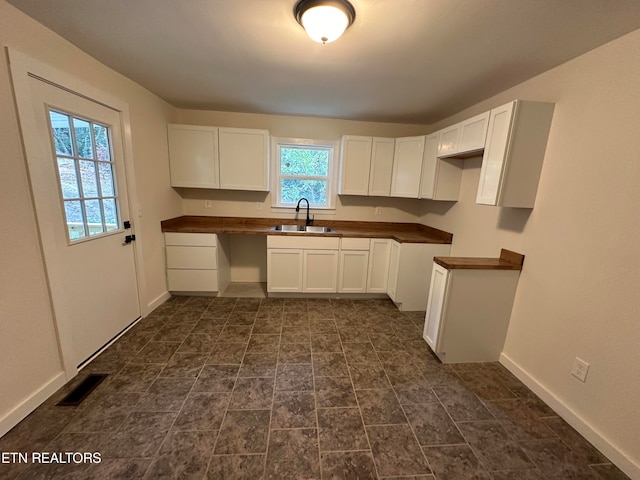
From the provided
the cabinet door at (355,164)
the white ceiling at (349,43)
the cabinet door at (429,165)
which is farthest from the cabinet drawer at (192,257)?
the cabinet door at (429,165)

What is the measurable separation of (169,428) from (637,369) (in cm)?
253

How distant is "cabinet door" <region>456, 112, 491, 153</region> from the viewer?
2.02m

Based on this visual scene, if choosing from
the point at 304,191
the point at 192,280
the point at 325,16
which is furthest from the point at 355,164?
the point at 192,280

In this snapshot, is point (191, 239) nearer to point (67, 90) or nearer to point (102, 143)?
point (102, 143)

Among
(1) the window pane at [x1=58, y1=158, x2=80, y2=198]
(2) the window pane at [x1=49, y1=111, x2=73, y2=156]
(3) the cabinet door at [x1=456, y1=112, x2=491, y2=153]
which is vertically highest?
(3) the cabinet door at [x1=456, y1=112, x2=491, y2=153]

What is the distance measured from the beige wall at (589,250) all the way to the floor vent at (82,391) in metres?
3.11

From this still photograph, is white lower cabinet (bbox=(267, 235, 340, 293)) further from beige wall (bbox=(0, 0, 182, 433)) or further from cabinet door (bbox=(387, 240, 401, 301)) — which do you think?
beige wall (bbox=(0, 0, 182, 433))

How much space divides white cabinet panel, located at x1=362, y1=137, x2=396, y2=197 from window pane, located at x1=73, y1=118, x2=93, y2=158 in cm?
279

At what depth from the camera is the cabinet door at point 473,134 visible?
2.02m

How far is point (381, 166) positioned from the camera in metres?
3.23

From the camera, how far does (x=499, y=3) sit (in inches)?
46.4

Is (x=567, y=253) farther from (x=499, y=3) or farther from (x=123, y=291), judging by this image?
(x=123, y=291)

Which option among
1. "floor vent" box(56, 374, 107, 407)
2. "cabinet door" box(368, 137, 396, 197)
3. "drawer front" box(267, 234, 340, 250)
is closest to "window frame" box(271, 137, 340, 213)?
"cabinet door" box(368, 137, 396, 197)

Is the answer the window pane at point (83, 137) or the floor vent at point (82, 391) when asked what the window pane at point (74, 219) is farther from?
the floor vent at point (82, 391)
